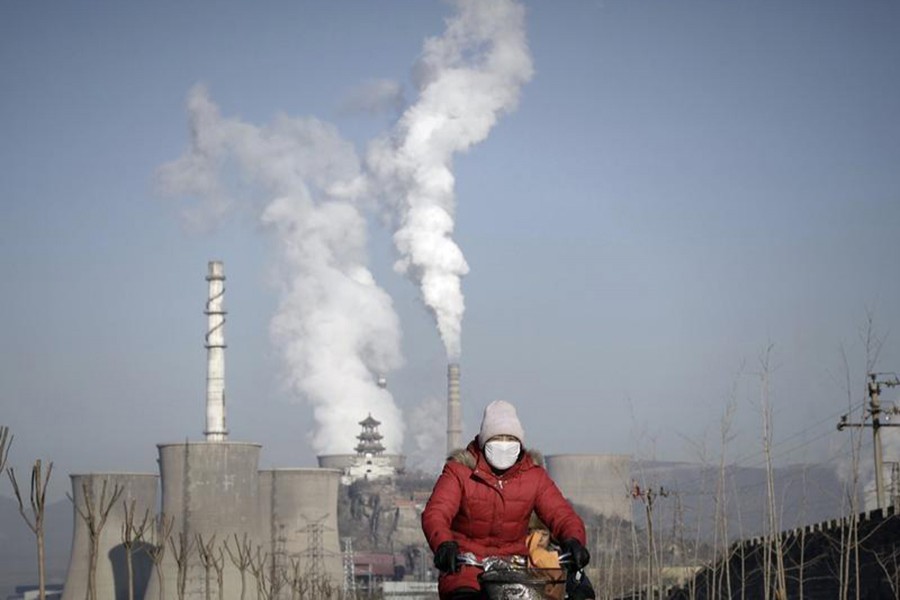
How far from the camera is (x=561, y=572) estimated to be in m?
4.91

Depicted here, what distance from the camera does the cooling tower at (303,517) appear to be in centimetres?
7688

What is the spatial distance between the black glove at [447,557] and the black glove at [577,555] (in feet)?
1.29

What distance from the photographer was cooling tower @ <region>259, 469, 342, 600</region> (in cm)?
7688

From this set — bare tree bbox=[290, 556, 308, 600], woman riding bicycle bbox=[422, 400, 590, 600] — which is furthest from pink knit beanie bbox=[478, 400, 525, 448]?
bare tree bbox=[290, 556, 308, 600]

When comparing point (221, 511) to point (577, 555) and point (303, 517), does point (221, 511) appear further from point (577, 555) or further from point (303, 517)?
point (577, 555)

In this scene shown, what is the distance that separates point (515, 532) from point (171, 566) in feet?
217

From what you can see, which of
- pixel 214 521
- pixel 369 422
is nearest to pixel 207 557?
pixel 214 521

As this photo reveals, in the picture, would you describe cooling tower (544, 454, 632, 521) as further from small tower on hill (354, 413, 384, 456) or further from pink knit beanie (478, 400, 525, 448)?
pink knit beanie (478, 400, 525, 448)

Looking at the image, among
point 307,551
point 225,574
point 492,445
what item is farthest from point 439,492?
point 307,551

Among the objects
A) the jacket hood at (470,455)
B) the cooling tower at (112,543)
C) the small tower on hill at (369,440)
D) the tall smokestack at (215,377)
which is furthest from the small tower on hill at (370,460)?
the jacket hood at (470,455)

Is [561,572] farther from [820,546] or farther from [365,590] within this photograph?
[365,590]

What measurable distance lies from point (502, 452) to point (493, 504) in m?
0.21

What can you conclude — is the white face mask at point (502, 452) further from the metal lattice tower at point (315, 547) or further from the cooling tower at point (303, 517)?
the metal lattice tower at point (315, 547)

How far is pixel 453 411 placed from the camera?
105812 millimetres
